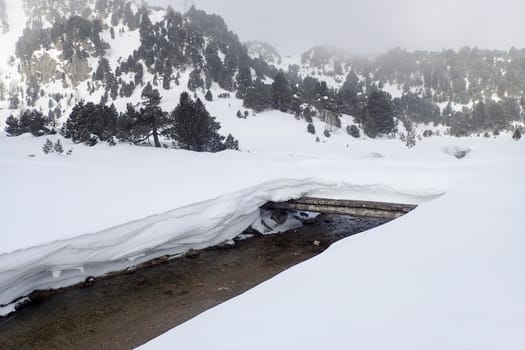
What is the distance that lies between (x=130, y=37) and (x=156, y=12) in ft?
57.1

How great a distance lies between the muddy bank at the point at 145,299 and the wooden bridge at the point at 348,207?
5.19ft

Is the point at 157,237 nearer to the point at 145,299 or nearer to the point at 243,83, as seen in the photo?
the point at 145,299

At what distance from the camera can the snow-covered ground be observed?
11.4 ft

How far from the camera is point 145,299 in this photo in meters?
10.1

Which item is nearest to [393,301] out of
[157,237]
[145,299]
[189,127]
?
[145,299]

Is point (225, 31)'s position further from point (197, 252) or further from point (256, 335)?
point (256, 335)

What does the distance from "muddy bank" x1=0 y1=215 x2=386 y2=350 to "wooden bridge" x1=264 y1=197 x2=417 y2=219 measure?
5.19 ft

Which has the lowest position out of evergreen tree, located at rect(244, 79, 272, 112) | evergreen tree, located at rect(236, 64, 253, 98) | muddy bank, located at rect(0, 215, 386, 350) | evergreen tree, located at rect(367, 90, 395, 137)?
muddy bank, located at rect(0, 215, 386, 350)

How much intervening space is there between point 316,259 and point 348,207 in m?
9.03

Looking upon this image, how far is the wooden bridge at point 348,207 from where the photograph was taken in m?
13.8

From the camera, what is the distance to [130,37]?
10356 cm

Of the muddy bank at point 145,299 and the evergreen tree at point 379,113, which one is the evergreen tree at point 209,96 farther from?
the muddy bank at point 145,299

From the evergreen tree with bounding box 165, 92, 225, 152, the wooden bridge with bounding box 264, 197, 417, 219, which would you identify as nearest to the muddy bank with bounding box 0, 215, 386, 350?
the wooden bridge with bounding box 264, 197, 417, 219

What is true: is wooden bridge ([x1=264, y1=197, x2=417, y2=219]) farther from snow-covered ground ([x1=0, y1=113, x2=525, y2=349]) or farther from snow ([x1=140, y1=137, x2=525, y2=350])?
snow ([x1=140, y1=137, x2=525, y2=350])
